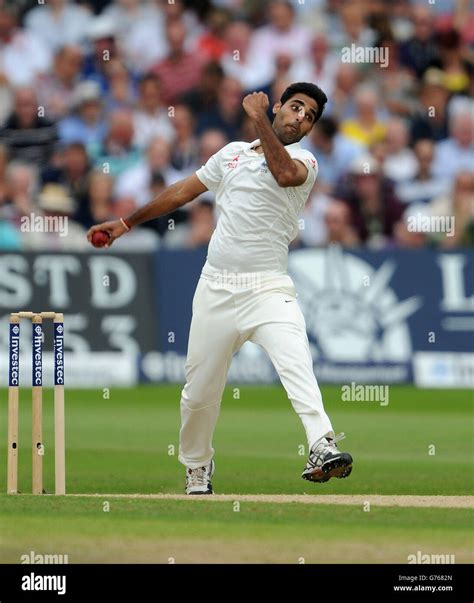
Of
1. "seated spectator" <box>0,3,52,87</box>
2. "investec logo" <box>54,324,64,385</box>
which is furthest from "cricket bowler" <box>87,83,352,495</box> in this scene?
"seated spectator" <box>0,3,52,87</box>

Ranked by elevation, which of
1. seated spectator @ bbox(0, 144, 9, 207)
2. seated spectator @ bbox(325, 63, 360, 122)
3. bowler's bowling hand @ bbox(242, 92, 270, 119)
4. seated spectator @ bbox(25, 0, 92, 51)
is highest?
seated spectator @ bbox(25, 0, 92, 51)

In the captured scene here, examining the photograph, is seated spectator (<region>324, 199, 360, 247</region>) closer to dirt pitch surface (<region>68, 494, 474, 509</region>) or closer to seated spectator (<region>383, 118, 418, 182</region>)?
seated spectator (<region>383, 118, 418, 182</region>)

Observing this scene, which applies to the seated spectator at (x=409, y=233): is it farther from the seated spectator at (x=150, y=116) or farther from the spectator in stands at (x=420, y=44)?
the seated spectator at (x=150, y=116)

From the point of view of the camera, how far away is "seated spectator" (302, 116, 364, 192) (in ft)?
61.8

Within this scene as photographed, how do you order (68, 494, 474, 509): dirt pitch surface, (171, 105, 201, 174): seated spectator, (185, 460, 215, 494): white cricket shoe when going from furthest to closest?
1. (171, 105, 201, 174): seated spectator
2. (185, 460, 215, 494): white cricket shoe
3. (68, 494, 474, 509): dirt pitch surface

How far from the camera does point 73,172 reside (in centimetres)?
1839

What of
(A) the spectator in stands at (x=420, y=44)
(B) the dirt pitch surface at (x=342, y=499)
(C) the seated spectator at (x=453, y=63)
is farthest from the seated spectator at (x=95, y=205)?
(B) the dirt pitch surface at (x=342, y=499)

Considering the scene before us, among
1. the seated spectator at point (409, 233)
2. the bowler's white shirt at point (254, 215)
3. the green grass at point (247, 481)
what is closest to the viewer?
the green grass at point (247, 481)

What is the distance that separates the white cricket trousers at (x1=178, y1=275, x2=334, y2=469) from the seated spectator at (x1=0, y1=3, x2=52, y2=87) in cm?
1106

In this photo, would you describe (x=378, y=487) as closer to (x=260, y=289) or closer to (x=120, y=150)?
(x=260, y=289)

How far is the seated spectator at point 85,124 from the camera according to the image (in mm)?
19078

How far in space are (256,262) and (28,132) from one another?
10.5 metres

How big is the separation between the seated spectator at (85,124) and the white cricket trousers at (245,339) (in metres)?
10.1
